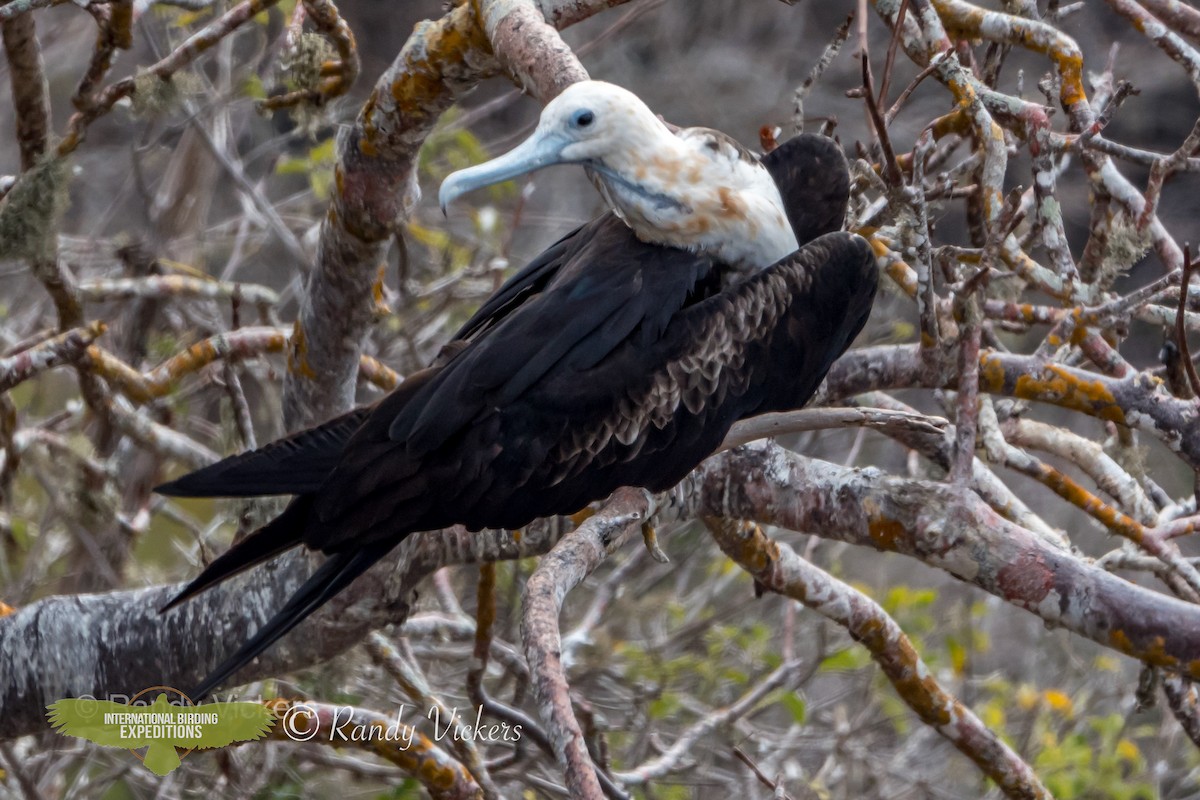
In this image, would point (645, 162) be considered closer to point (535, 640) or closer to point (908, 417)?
point (908, 417)

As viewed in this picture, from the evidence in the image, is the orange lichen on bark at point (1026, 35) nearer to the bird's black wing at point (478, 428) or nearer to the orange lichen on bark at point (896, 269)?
the orange lichen on bark at point (896, 269)

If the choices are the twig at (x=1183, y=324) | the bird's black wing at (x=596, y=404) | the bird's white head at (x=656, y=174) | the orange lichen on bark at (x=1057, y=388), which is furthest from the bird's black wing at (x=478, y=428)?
the twig at (x=1183, y=324)

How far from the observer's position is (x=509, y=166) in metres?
1.95

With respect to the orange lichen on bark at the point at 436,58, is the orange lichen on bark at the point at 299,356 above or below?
below

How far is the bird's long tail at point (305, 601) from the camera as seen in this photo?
1875mm

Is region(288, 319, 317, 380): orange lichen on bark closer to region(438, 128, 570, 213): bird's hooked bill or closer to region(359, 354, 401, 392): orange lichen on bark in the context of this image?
region(359, 354, 401, 392): orange lichen on bark

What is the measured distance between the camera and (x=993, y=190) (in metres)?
2.07

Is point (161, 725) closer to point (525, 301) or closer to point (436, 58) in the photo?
point (525, 301)

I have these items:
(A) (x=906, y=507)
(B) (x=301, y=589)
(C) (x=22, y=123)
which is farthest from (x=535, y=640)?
(C) (x=22, y=123)

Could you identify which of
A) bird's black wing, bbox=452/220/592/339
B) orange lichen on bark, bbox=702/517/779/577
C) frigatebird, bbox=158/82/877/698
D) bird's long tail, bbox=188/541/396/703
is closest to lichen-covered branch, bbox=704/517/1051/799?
orange lichen on bark, bbox=702/517/779/577

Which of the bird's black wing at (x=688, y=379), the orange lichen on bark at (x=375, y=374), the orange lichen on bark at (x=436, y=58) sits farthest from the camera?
the orange lichen on bark at (x=375, y=374)

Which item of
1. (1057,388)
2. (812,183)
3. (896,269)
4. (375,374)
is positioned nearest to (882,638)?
(1057,388)

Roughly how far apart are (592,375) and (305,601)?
0.57 m

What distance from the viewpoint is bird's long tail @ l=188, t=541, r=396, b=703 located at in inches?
73.8
